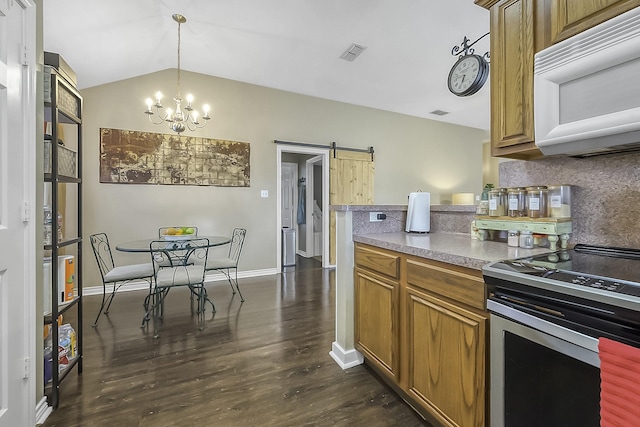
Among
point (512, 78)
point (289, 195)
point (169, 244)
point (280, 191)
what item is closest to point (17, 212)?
point (169, 244)

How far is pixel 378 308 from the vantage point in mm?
1725

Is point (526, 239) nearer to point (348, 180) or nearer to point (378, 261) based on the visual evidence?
point (378, 261)

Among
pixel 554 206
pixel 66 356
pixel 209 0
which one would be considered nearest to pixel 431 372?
pixel 554 206

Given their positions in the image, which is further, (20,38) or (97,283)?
(97,283)

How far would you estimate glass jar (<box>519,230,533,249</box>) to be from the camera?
138 cm

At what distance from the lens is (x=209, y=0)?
8.97ft

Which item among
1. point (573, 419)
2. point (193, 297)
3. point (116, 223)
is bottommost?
point (193, 297)

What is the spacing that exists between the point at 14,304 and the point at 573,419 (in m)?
2.24

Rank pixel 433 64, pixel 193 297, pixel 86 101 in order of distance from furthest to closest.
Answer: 1. pixel 433 64
2. pixel 86 101
3. pixel 193 297

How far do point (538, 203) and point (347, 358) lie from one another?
1531 mm

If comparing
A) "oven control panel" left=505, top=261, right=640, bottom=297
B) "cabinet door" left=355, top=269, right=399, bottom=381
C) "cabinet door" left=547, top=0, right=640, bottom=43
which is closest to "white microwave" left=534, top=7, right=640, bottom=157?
"cabinet door" left=547, top=0, right=640, bottom=43

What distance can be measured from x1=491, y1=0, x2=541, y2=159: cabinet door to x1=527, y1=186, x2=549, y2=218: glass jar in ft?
0.61

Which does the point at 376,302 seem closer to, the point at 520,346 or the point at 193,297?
the point at 520,346

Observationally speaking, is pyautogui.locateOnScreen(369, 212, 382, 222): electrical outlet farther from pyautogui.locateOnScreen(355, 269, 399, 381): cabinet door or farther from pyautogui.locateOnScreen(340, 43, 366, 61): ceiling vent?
pyautogui.locateOnScreen(340, 43, 366, 61): ceiling vent
